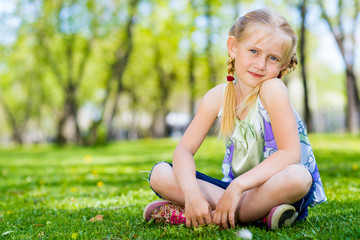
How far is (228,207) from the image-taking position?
2455 mm

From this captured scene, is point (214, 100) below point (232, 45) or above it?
below

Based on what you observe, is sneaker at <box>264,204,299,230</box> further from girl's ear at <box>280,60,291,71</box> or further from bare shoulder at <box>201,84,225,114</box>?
girl's ear at <box>280,60,291,71</box>

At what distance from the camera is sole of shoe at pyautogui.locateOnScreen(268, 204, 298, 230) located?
2469 mm

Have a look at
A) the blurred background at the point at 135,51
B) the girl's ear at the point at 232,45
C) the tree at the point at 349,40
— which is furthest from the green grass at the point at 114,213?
the tree at the point at 349,40

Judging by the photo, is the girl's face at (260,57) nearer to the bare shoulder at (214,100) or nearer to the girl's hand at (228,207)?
the bare shoulder at (214,100)

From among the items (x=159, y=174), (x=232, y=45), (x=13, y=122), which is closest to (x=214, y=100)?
(x=232, y=45)

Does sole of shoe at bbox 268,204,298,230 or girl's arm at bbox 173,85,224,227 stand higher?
girl's arm at bbox 173,85,224,227

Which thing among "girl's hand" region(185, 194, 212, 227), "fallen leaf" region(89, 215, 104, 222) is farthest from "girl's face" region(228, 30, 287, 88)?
"fallen leaf" region(89, 215, 104, 222)

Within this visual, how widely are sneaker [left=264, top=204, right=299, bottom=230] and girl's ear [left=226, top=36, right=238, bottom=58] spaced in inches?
45.8

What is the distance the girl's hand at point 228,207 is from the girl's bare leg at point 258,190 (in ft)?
0.58

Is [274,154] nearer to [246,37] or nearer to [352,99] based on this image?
[246,37]

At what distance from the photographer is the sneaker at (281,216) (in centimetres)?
247

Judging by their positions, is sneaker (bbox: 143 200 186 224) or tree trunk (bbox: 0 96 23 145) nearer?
sneaker (bbox: 143 200 186 224)

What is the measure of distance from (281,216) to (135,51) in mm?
30832
